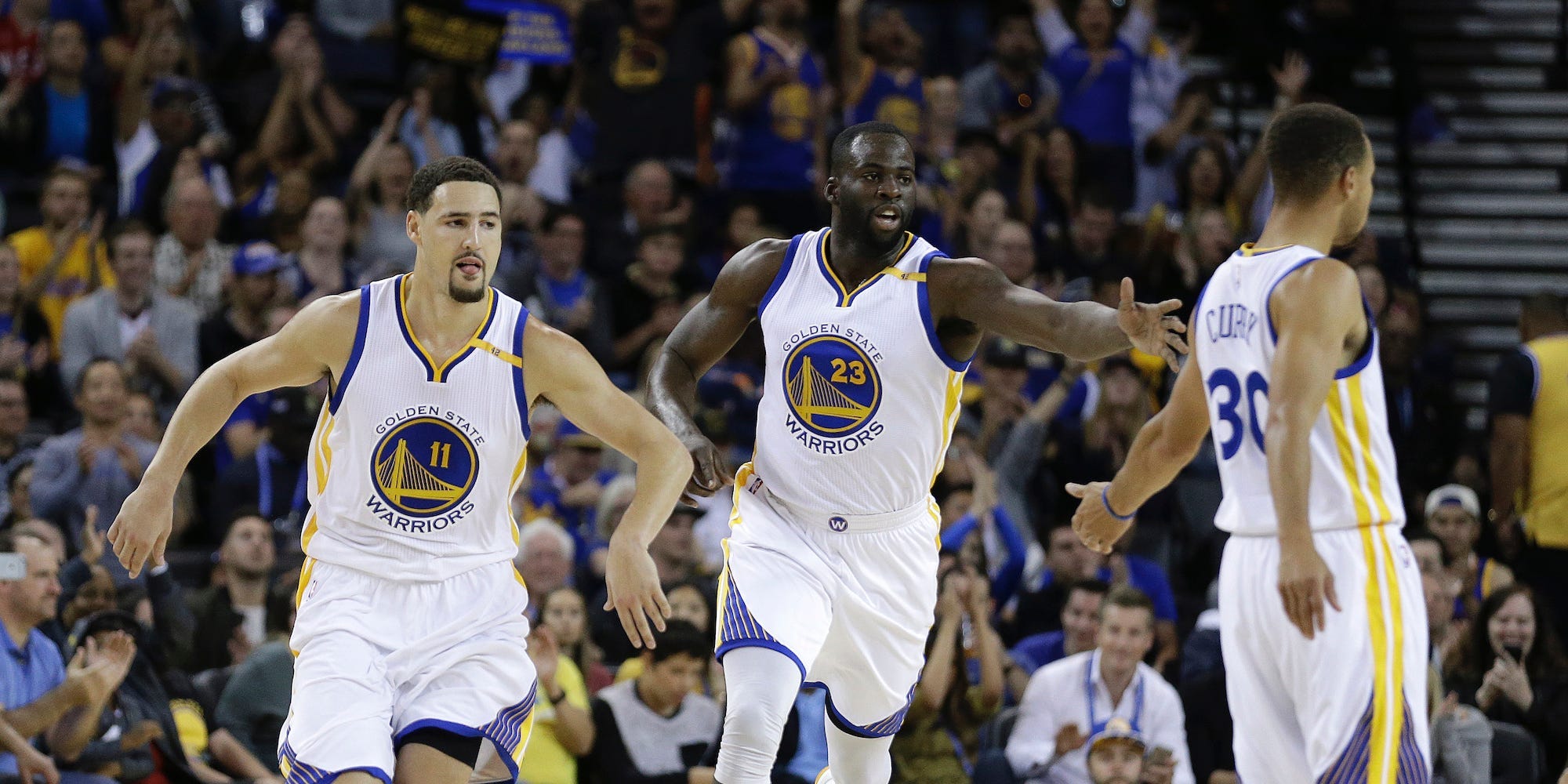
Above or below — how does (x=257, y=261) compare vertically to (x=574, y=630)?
above

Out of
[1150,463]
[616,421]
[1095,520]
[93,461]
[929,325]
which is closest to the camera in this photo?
[1150,463]

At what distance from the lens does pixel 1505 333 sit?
1598 cm

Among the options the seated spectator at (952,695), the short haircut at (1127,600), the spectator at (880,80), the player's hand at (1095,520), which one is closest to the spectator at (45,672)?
the seated spectator at (952,695)

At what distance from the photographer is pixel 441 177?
21.2 ft

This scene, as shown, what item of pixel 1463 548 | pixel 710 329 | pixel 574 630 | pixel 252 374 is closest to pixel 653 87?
pixel 574 630

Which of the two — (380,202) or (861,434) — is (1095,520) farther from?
(380,202)

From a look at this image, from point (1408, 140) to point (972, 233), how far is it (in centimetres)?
542

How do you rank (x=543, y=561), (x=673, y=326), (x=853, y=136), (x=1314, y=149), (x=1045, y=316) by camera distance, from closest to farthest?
(x=1314, y=149), (x=1045, y=316), (x=853, y=136), (x=543, y=561), (x=673, y=326)

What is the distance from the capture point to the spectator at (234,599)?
10.3 meters

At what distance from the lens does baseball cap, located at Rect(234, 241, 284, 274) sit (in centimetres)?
1228

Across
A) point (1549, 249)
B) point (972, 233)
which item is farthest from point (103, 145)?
point (1549, 249)

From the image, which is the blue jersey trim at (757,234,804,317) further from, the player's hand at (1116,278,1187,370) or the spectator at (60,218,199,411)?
the spectator at (60,218,199,411)

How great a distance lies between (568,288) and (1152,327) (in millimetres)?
7298

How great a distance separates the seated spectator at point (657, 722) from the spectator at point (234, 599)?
2.09 meters
